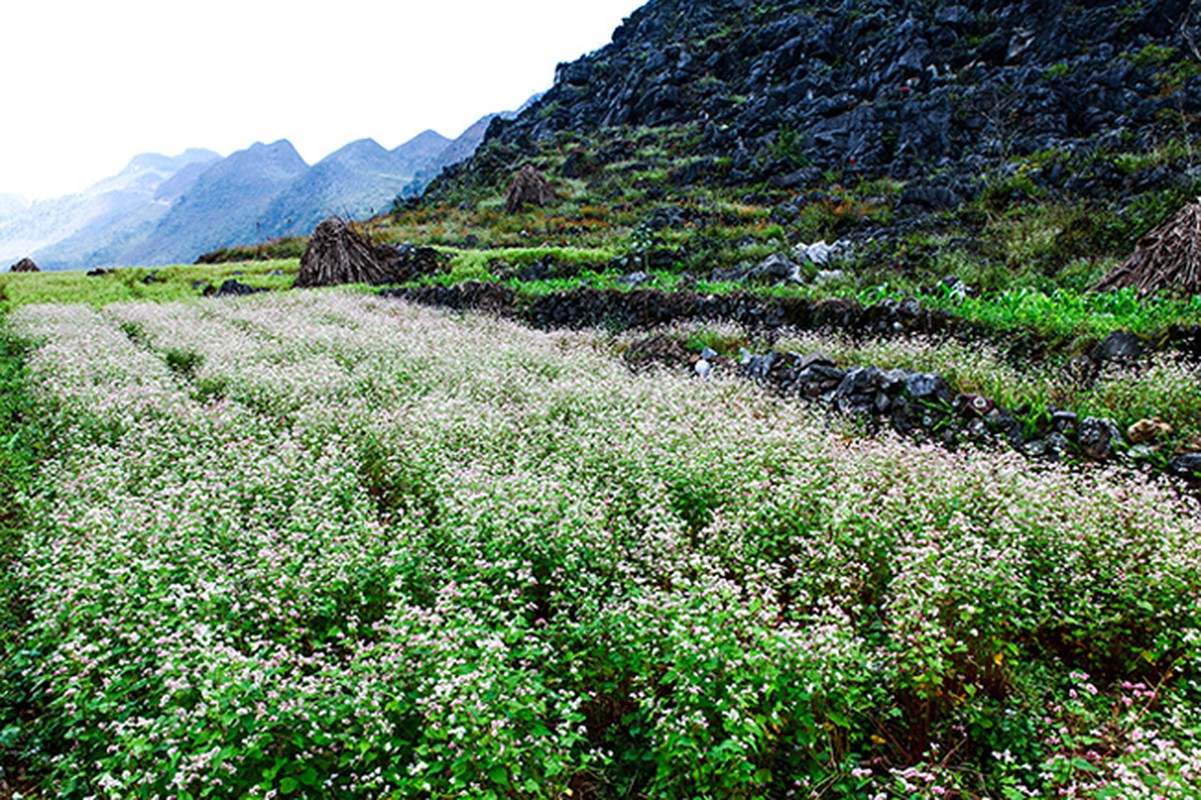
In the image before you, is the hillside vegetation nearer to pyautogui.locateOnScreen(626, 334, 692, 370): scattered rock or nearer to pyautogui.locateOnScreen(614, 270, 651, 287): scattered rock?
pyautogui.locateOnScreen(626, 334, 692, 370): scattered rock

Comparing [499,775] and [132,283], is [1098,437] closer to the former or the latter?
[499,775]

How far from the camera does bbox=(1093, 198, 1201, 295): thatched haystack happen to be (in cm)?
1030

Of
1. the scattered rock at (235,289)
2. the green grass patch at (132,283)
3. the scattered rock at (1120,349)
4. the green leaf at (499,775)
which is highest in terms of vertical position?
the green grass patch at (132,283)

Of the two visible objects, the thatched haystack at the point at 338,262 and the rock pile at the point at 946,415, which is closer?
the rock pile at the point at 946,415

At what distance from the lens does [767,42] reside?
64.3m

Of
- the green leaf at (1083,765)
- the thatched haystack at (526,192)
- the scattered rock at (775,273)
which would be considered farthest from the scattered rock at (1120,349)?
the thatched haystack at (526,192)

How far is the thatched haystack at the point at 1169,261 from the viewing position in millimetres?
10305

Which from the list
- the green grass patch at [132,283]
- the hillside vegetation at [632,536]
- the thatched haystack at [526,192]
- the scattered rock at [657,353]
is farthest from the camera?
the thatched haystack at [526,192]

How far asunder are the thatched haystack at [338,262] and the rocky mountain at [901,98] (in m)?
23.7

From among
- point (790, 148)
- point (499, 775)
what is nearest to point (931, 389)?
point (499, 775)

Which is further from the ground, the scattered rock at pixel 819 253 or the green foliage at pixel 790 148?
the green foliage at pixel 790 148

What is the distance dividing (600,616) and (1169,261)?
42.3 feet

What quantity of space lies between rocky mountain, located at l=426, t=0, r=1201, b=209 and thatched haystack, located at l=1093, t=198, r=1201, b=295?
10.0m

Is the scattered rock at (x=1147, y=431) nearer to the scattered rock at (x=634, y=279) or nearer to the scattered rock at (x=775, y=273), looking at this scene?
the scattered rock at (x=775, y=273)
